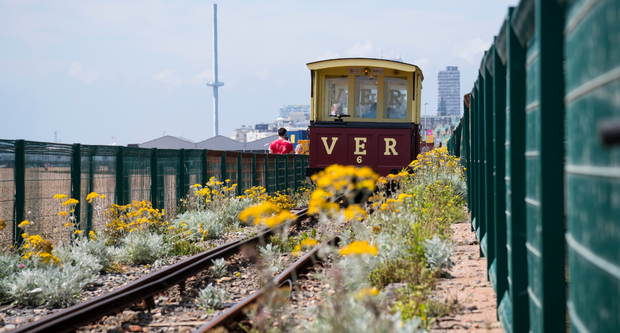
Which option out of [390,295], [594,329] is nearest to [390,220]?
[390,295]

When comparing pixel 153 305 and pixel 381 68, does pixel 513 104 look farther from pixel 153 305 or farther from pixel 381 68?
pixel 381 68

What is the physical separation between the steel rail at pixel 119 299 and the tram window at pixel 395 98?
26.1 feet

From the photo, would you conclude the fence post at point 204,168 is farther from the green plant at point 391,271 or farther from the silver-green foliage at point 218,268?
the green plant at point 391,271

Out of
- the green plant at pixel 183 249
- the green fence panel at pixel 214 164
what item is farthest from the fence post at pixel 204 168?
the green plant at pixel 183 249

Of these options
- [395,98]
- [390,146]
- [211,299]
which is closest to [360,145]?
Result: [390,146]

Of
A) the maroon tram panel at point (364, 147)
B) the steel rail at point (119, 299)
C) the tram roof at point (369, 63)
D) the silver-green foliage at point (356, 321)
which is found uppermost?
the tram roof at point (369, 63)

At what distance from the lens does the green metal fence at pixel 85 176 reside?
24.2ft

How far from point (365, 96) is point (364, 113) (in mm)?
441

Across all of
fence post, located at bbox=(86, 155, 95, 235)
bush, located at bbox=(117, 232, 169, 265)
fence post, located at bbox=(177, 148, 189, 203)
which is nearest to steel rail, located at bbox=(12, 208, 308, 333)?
bush, located at bbox=(117, 232, 169, 265)

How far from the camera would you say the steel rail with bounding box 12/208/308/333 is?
13.9ft

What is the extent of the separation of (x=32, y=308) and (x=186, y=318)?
1.78 metres

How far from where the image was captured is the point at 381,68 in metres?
14.0

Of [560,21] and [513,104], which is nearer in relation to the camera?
[560,21]

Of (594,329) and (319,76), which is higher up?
(319,76)
